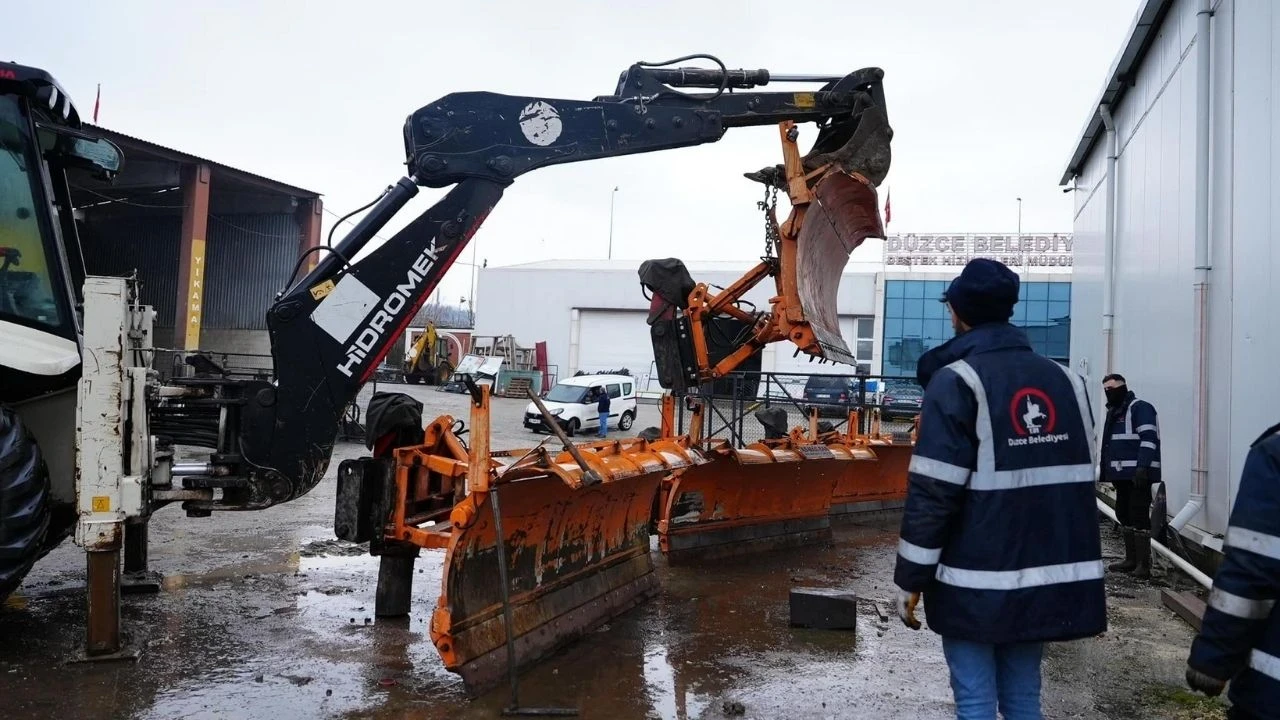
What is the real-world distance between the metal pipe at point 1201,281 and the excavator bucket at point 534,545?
4.14m

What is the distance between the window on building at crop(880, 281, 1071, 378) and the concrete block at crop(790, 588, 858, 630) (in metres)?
31.4

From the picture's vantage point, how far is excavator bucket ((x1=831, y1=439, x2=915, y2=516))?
393 inches

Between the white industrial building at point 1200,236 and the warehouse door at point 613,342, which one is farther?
the warehouse door at point 613,342

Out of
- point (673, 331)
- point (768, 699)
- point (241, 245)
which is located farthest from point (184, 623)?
point (241, 245)

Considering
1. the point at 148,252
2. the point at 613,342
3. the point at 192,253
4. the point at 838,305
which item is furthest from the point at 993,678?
the point at 613,342

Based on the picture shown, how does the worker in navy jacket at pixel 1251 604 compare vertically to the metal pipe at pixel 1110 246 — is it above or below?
below

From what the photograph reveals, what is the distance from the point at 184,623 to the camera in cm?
551

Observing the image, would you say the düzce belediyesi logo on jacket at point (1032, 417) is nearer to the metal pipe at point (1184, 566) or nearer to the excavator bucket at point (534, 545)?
the excavator bucket at point (534, 545)

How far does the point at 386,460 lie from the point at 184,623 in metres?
1.63

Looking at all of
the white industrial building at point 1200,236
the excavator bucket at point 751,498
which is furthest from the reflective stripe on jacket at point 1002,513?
the excavator bucket at point 751,498

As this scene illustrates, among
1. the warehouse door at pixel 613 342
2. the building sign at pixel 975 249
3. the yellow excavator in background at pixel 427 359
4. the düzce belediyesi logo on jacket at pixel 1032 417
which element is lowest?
the düzce belediyesi logo on jacket at pixel 1032 417

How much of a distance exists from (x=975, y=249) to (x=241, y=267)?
27.7 meters

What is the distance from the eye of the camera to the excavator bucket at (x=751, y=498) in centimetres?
760

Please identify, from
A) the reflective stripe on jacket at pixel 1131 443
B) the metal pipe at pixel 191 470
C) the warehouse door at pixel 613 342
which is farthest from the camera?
the warehouse door at pixel 613 342
